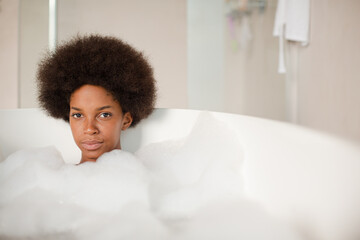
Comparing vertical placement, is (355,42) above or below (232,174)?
above

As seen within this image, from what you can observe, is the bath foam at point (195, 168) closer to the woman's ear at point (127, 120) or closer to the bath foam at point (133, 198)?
the bath foam at point (133, 198)

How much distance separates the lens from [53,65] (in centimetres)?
115

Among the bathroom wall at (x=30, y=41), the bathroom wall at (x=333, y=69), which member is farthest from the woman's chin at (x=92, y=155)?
the bathroom wall at (x=30, y=41)

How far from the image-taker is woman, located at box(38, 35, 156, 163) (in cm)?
108

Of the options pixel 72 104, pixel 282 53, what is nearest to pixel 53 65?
pixel 72 104

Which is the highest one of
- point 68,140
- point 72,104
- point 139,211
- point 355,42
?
point 355,42

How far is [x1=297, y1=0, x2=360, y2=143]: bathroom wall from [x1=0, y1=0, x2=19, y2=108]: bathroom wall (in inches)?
78.8

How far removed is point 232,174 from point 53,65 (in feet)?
2.18

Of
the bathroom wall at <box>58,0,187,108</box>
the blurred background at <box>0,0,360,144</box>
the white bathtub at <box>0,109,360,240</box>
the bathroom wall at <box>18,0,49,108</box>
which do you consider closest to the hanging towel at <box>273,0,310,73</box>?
the blurred background at <box>0,0,360,144</box>

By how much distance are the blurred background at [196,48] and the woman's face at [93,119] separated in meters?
1.34

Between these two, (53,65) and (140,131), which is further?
(140,131)

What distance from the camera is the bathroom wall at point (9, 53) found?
8.38 feet

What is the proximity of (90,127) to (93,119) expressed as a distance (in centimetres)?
3

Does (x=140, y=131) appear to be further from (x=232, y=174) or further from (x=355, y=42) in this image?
(x=355, y=42)
